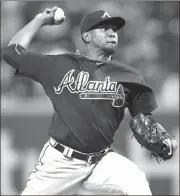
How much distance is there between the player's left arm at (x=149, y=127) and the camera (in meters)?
3.52

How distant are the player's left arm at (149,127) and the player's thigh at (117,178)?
220mm

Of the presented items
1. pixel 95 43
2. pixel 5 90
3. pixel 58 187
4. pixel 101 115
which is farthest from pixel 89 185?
pixel 5 90

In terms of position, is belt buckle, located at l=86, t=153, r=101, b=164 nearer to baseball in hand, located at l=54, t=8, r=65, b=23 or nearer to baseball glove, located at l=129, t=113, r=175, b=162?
baseball glove, located at l=129, t=113, r=175, b=162

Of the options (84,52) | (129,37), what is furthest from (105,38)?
(129,37)

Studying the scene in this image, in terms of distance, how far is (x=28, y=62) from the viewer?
3504 mm

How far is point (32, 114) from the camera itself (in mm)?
7227

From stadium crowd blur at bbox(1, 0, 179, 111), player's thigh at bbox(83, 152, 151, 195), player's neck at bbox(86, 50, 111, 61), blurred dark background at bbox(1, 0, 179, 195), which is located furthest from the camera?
stadium crowd blur at bbox(1, 0, 179, 111)

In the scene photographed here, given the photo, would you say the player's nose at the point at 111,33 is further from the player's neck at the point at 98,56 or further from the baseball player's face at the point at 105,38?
the player's neck at the point at 98,56

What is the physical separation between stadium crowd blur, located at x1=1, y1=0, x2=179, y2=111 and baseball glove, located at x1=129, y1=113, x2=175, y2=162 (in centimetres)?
401

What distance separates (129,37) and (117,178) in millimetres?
4992

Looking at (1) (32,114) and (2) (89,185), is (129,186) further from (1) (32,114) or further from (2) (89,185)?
(1) (32,114)

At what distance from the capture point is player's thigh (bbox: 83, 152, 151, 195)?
340 cm

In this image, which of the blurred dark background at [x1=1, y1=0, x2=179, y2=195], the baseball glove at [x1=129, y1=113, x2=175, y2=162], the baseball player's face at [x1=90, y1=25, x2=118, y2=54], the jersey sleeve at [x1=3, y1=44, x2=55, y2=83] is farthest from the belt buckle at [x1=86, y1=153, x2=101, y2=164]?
the blurred dark background at [x1=1, y1=0, x2=179, y2=195]

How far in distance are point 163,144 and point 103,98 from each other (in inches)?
20.3
